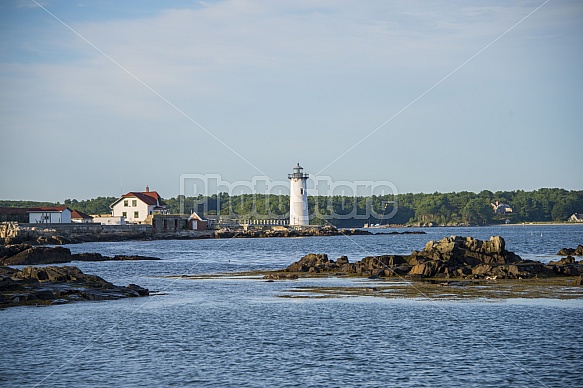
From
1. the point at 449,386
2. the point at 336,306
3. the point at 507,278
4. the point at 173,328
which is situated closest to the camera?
the point at 449,386

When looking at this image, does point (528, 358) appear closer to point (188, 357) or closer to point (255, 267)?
point (188, 357)

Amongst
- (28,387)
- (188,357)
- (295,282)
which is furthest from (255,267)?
(28,387)

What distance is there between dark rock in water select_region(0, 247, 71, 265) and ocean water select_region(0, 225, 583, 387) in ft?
87.0

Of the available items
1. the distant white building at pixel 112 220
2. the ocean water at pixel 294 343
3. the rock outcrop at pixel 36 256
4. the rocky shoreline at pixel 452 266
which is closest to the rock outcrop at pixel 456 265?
the rocky shoreline at pixel 452 266

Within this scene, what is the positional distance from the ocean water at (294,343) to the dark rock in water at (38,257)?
26502 mm

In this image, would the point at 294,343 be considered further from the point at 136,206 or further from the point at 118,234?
the point at 136,206

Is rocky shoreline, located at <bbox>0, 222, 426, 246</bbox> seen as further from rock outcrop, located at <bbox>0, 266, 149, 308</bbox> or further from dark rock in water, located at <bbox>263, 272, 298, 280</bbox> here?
rock outcrop, located at <bbox>0, 266, 149, 308</bbox>

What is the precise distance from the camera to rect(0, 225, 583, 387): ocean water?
16.9 m

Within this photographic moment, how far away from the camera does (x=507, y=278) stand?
36969 millimetres

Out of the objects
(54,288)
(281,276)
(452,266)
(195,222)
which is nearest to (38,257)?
(281,276)

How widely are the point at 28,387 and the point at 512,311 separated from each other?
54.1 ft

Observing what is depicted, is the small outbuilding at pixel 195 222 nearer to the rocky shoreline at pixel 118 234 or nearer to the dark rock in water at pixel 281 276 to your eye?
the rocky shoreline at pixel 118 234

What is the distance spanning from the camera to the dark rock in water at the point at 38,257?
5366 cm

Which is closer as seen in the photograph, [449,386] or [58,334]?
[449,386]
